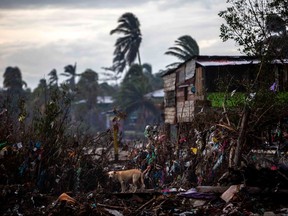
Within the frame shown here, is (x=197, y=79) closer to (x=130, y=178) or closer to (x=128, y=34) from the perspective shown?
(x=130, y=178)

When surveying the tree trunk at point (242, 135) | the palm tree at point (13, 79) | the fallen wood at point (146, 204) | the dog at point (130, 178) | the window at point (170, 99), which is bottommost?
the dog at point (130, 178)

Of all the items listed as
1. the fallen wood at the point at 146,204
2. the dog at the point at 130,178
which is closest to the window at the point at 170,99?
the dog at the point at 130,178

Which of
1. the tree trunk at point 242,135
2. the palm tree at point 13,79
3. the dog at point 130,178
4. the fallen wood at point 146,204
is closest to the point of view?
the fallen wood at point 146,204

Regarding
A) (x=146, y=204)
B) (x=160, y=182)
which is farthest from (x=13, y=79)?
(x=146, y=204)

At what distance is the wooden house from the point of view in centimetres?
1950

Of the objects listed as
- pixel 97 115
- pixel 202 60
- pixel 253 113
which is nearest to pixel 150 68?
pixel 97 115

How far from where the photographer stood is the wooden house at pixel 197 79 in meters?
19.5

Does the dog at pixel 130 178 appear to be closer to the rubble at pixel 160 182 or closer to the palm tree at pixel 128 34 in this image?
the rubble at pixel 160 182

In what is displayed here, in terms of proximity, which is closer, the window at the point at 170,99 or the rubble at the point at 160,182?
the rubble at the point at 160,182

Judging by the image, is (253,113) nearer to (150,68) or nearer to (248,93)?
(248,93)

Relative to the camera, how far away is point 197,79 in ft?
71.5

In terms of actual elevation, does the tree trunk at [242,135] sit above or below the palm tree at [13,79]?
below

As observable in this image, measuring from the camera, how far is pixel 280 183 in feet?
31.2

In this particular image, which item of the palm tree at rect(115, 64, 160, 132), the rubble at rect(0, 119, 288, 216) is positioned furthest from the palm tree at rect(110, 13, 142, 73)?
the rubble at rect(0, 119, 288, 216)
